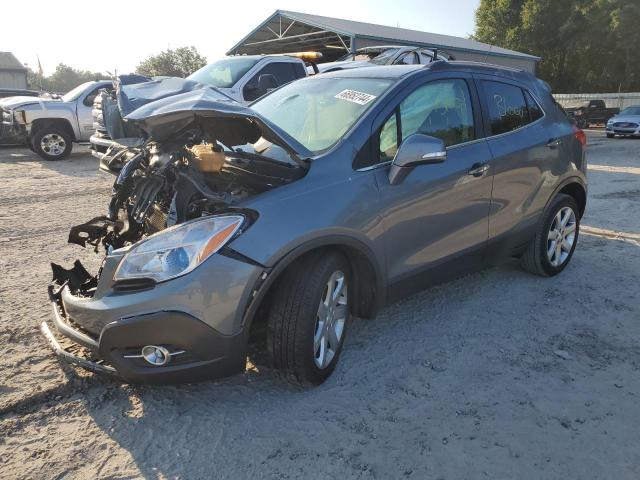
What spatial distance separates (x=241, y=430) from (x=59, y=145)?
38.9 ft

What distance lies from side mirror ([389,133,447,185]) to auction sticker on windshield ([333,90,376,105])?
1.53 feet

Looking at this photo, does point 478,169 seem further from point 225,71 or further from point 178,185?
point 225,71

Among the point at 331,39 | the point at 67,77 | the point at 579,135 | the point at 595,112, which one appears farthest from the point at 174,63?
the point at 579,135

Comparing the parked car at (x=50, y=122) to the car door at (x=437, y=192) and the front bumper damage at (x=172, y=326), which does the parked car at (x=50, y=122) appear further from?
the front bumper damage at (x=172, y=326)

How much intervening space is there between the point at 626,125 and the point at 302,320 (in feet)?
72.9

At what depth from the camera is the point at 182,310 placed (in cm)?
244

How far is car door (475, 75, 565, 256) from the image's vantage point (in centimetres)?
391

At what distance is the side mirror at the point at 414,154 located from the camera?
9.84 feet

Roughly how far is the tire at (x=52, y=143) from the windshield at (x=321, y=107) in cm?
1002

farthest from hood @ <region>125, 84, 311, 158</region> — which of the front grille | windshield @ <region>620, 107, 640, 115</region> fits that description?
windshield @ <region>620, 107, 640, 115</region>

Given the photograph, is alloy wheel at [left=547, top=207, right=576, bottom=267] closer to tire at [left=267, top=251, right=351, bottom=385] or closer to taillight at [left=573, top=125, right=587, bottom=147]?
taillight at [left=573, top=125, right=587, bottom=147]

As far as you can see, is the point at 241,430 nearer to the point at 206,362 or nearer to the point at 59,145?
the point at 206,362

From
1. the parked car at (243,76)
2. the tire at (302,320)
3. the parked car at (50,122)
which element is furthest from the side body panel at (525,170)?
the parked car at (50,122)

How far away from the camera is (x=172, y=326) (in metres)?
2.45
